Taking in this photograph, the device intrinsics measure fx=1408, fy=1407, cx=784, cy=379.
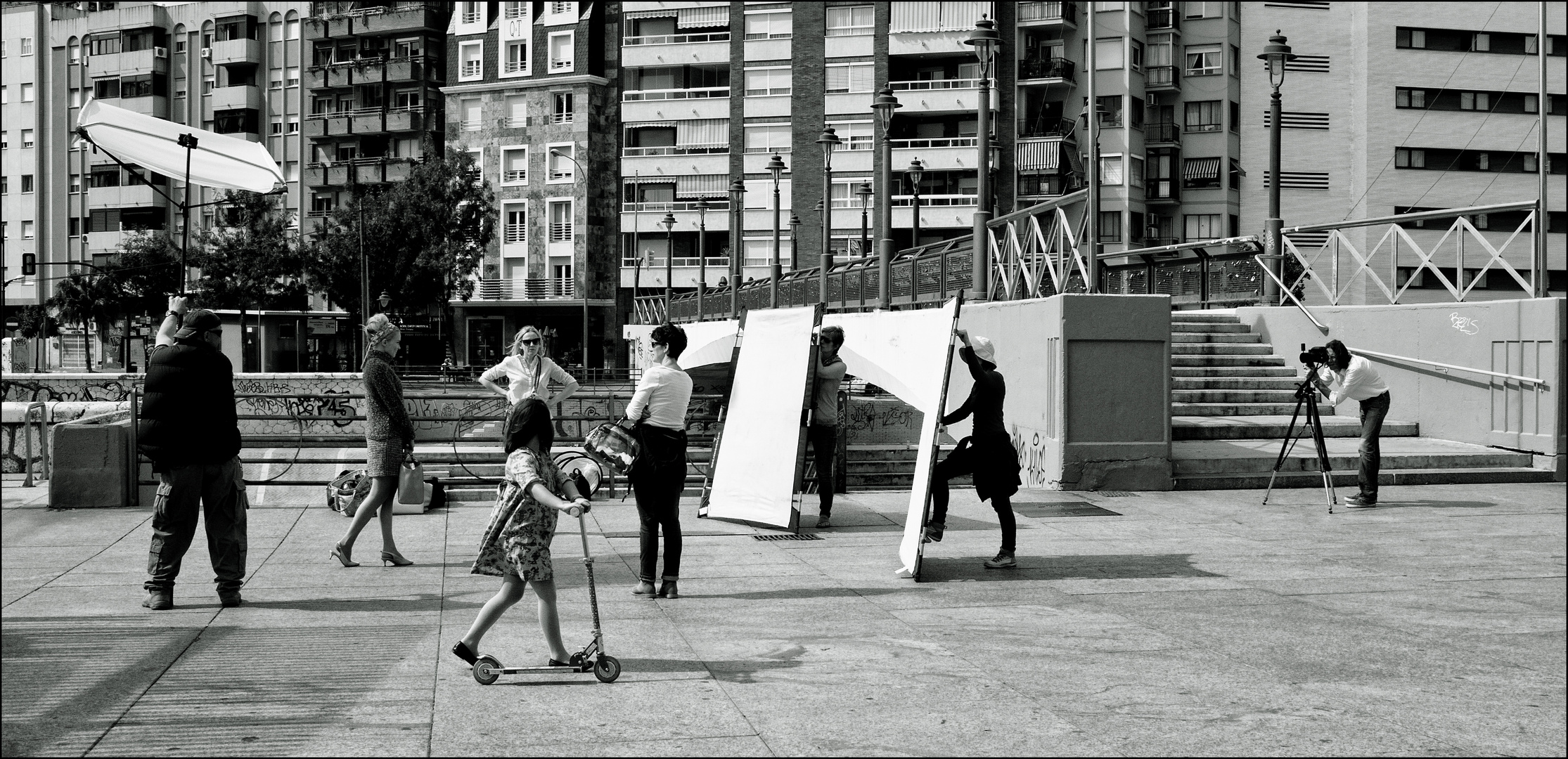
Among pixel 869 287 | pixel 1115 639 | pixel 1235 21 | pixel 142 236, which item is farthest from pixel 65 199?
pixel 1115 639

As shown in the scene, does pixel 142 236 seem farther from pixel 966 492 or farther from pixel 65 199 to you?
pixel 966 492

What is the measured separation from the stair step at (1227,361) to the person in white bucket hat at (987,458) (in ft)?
30.4

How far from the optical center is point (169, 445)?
8531 millimetres

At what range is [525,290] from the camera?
78500 mm

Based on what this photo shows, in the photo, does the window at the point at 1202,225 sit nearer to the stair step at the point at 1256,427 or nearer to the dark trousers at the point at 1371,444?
the stair step at the point at 1256,427

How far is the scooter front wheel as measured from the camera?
20.9 feet

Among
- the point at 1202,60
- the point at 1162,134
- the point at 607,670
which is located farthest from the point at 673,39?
the point at 607,670

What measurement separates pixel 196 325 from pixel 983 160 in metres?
10.6

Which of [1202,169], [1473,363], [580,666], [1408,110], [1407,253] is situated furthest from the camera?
[1202,169]

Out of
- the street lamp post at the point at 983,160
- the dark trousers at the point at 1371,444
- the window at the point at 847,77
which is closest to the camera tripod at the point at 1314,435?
the dark trousers at the point at 1371,444

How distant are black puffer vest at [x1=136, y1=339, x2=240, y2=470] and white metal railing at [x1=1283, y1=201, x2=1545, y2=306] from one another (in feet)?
45.7

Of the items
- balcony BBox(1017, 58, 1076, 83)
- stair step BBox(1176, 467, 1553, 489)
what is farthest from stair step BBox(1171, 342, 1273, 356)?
balcony BBox(1017, 58, 1076, 83)

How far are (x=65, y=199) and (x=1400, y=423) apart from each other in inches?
3338

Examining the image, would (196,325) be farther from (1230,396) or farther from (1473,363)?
(1473,363)
